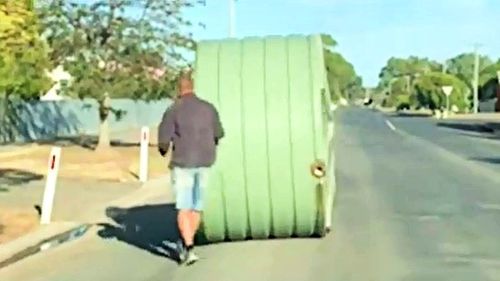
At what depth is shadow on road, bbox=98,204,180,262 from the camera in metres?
15.0

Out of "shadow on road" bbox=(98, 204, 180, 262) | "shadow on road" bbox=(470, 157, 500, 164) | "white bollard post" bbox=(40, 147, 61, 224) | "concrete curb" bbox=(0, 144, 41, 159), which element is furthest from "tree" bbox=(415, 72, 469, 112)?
"white bollard post" bbox=(40, 147, 61, 224)

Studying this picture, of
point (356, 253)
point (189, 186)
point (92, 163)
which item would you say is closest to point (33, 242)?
point (189, 186)

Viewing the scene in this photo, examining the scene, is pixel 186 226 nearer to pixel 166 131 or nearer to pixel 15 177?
pixel 166 131

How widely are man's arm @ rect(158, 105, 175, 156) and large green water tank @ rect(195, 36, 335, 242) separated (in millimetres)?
1025

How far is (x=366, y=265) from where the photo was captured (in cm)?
1267

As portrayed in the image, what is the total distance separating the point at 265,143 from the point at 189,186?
1.39 m

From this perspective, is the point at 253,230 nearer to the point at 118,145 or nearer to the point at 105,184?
the point at 105,184

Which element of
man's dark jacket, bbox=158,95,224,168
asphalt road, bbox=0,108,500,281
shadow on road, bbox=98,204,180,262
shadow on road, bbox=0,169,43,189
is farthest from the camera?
shadow on road, bbox=0,169,43,189

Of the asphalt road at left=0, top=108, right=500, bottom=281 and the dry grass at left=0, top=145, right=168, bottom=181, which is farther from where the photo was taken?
the dry grass at left=0, top=145, right=168, bottom=181

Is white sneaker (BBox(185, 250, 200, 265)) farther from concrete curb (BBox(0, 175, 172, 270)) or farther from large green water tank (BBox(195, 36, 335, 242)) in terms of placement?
concrete curb (BBox(0, 175, 172, 270))

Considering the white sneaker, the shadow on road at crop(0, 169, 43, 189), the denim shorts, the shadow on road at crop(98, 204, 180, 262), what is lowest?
the shadow on road at crop(0, 169, 43, 189)

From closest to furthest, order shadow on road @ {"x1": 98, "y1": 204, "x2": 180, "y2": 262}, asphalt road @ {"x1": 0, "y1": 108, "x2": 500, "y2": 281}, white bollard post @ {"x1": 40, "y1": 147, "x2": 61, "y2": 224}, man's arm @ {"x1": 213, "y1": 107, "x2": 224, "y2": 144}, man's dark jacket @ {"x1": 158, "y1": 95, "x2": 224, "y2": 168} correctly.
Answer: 1. asphalt road @ {"x1": 0, "y1": 108, "x2": 500, "y2": 281}
2. man's dark jacket @ {"x1": 158, "y1": 95, "x2": 224, "y2": 168}
3. man's arm @ {"x1": 213, "y1": 107, "x2": 224, "y2": 144}
4. shadow on road @ {"x1": 98, "y1": 204, "x2": 180, "y2": 262}
5. white bollard post @ {"x1": 40, "y1": 147, "x2": 61, "y2": 224}

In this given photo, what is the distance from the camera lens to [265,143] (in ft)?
46.4

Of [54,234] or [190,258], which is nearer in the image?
[190,258]
